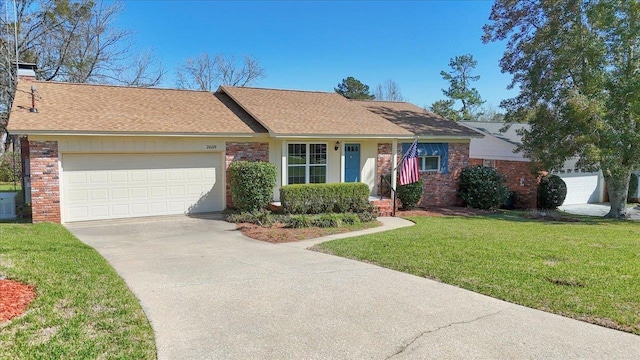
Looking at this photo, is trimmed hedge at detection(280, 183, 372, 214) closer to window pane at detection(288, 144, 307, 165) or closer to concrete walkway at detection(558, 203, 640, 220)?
window pane at detection(288, 144, 307, 165)

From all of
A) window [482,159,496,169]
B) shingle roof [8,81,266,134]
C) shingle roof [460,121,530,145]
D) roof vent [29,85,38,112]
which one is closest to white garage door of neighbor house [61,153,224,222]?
shingle roof [8,81,266,134]

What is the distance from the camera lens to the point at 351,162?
1614cm

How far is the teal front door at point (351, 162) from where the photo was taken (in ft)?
52.5

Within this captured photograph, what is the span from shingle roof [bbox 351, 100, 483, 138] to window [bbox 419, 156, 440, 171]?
3.29 ft

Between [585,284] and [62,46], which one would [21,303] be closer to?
[585,284]

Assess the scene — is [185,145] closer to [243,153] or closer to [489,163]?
[243,153]

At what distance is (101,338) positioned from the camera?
14.2ft

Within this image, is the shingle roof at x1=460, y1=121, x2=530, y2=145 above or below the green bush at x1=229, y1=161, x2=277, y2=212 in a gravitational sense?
above

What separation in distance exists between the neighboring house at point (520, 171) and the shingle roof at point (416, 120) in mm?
2798

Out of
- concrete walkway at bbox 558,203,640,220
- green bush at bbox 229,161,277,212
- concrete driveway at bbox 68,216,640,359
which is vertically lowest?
concrete walkway at bbox 558,203,640,220

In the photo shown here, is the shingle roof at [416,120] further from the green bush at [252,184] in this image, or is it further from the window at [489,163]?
the green bush at [252,184]

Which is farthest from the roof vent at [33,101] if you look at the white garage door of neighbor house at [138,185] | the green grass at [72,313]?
the green grass at [72,313]

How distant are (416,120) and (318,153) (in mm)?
5614

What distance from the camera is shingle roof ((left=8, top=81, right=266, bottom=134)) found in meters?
11.7
